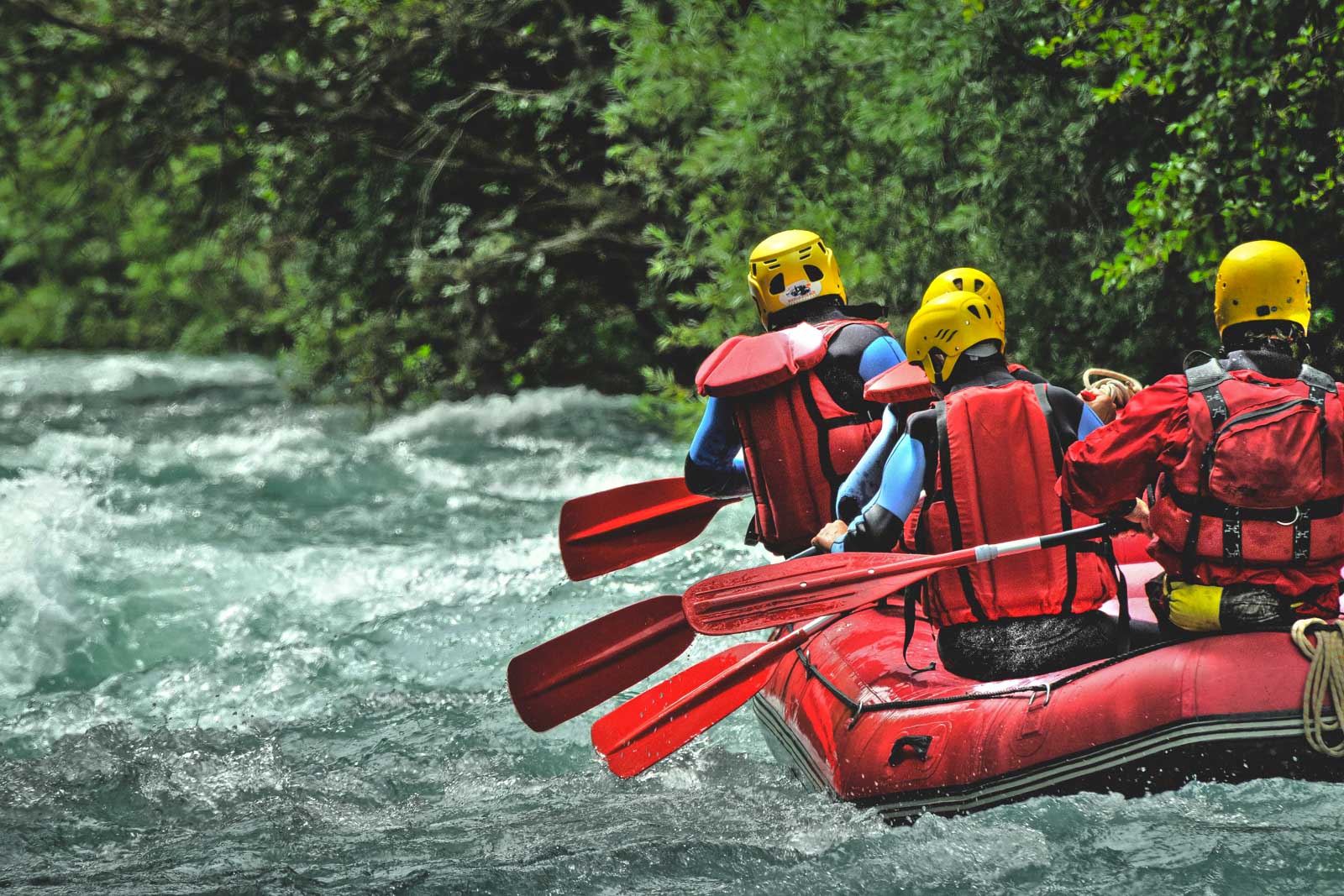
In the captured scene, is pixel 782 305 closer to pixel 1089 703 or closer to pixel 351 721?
pixel 1089 703

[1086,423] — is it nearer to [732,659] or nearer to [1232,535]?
[1232,535]

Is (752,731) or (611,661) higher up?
(611,661)

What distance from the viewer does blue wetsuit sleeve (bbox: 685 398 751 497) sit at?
4.31 metres

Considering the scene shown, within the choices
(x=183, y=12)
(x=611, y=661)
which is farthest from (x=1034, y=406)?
(x=183, y=12)

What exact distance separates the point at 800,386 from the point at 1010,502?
96 centimetres

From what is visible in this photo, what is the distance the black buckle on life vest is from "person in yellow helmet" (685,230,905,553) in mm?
896

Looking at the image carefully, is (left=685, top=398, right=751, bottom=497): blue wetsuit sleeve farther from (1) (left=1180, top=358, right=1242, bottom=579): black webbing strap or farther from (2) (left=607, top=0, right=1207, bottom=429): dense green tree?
(2) (left=607, top=0, right=1207, bottom=429): dense green tree

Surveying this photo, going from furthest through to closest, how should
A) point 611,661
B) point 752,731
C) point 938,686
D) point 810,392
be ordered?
point 752,731
point 611,661
point 810,392
point 938,686

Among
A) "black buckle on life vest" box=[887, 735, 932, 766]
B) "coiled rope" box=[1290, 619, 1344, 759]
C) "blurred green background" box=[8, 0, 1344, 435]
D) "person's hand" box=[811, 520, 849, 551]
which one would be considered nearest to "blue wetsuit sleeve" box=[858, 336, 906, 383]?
"person's hand" box=[811, 520, 849, 551]

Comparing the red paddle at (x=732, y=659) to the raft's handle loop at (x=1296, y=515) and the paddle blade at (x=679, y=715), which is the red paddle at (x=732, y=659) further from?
the raft's handle loop at (x=1296, y=515)

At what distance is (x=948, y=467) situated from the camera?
3.32m

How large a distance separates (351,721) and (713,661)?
5.48ft

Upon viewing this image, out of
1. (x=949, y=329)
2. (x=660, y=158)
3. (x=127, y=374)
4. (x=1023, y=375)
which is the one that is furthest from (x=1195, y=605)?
(x=127, y=374)

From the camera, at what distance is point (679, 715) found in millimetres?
3891
